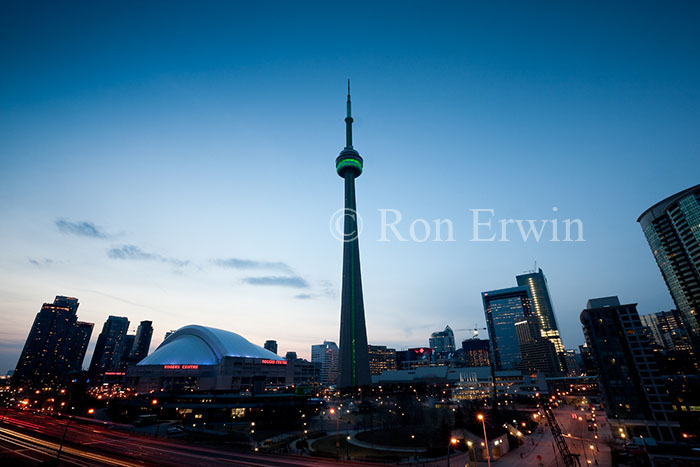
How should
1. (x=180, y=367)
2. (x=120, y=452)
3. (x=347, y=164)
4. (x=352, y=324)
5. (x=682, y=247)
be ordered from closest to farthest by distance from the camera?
(x=120, y=452) → (x=180, y=367) → (x=682, y=247) → (x=352, y=324) → (x=347, y=164)

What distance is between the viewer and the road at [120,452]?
36.7 m

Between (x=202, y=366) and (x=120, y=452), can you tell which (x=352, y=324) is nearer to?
(x=202, y=366)

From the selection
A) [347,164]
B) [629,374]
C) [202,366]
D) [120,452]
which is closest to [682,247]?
[629,374]

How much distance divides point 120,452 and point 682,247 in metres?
207

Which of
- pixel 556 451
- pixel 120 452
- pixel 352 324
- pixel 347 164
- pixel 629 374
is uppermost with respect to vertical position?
pixel 347 164

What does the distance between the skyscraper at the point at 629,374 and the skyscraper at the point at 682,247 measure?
271ft

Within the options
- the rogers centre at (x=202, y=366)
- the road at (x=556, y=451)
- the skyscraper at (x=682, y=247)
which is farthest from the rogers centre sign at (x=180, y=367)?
the skyscraper at (x=682, y=247)

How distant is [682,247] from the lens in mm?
144375

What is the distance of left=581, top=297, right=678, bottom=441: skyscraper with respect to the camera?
79812 mm

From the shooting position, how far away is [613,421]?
84062 millimetres

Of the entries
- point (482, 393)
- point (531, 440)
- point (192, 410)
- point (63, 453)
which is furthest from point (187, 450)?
point (482, 393)

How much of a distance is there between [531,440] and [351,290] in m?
93.7

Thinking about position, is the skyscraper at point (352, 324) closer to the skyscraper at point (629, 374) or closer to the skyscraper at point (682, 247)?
the skyscraper at point (629, 374)

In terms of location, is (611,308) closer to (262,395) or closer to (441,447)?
(441,447)
